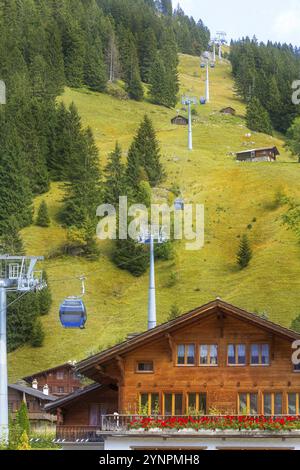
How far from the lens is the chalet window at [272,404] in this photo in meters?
38.9

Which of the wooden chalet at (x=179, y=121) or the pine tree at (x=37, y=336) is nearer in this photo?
the pine tree at (x=37, y=336)

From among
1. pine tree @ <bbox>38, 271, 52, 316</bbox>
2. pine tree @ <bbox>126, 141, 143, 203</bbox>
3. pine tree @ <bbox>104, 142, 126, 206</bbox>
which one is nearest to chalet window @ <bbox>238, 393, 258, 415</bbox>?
pine tree @ <bbox>38, 271, 52, 316</bbox>

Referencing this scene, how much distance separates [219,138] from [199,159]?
837 inches

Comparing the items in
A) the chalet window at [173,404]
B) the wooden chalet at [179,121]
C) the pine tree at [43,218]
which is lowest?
the chalet window at [173,404]

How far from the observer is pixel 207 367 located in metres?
39.9

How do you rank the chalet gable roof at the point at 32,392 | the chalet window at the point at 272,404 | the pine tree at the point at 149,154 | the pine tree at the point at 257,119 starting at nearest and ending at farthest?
the chalet window at the point at 272,404 < the chalet gable roof at the point at 32,392 < the pine tree at the point at 149,154 < the pine tree at the point at 257,119

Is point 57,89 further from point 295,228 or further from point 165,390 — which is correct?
point 165,390

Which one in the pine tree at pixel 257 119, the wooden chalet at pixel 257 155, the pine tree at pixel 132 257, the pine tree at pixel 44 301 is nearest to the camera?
the pine tree at pixel 44 301

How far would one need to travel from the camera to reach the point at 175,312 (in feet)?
258

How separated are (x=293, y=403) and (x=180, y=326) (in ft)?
18.1

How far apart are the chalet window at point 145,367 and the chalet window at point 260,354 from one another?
422cm

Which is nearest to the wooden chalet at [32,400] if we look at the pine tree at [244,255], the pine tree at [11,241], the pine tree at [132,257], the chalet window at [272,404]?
the pine tree at [11,241]

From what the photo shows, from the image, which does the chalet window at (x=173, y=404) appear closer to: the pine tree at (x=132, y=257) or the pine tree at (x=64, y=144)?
the pine tree at (x=132, y=257)

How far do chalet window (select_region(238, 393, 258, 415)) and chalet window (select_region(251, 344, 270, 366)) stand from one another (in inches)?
51.8
